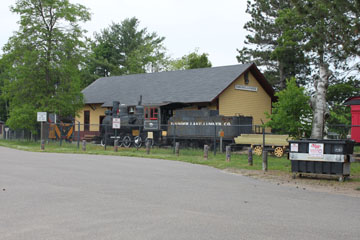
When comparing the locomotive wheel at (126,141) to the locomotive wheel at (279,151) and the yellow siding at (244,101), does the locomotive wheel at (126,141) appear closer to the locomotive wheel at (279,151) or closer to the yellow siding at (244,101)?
the yellow siding at (244,101)

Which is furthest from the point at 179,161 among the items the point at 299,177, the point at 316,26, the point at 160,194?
the point at 160,194

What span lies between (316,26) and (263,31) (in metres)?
30.9

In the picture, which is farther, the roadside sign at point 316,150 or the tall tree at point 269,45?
the tall tree at point 269,45

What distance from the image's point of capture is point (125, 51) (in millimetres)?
78125

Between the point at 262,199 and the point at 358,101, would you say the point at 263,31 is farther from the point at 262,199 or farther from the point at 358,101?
the point at 262,199

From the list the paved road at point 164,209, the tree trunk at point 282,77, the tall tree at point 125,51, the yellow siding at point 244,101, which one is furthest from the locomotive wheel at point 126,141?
the tall tree at point 125,51

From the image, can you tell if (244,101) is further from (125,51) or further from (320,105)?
(125,51)

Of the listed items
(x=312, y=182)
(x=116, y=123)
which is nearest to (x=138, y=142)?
(x=116, y=123)

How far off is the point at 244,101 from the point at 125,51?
145 feet

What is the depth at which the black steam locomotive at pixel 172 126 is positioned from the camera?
26.6 meters

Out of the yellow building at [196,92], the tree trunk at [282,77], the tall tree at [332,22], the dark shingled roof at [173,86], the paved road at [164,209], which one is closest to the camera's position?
the paved road at [164,209]

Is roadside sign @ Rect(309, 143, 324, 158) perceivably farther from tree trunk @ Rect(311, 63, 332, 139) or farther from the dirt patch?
tree trunk @ Rect(311, 63, 332, 139)

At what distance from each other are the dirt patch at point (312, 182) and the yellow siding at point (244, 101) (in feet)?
62.1

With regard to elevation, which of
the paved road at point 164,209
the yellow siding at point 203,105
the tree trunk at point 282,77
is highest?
the tree trunk at point 282,77
